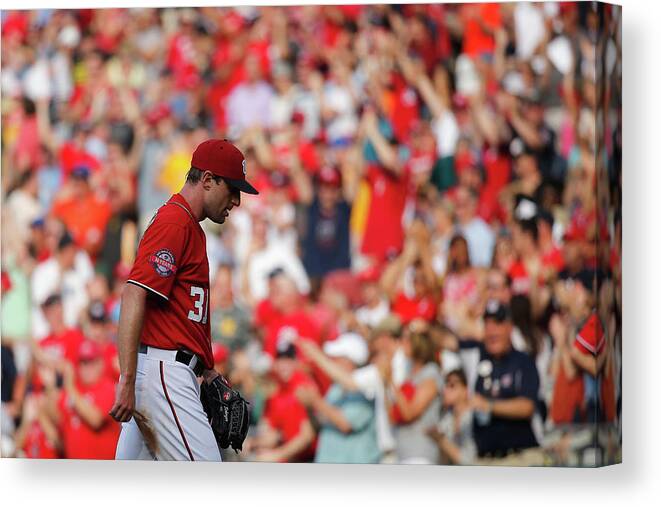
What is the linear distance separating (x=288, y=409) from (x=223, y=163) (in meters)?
1.80

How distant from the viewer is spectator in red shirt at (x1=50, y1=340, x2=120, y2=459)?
30.1ft

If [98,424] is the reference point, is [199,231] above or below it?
above

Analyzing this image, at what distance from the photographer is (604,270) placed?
877 centimetres

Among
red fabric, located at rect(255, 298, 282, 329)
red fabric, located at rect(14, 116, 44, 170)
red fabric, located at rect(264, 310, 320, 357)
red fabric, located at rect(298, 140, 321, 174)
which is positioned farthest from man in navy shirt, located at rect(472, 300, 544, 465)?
red fabric, located at rect(14, 116, 44, 170)

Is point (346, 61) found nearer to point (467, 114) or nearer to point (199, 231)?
point (467, 114)

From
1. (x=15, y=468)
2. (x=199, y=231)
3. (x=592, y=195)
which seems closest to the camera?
(x=199, y=231)

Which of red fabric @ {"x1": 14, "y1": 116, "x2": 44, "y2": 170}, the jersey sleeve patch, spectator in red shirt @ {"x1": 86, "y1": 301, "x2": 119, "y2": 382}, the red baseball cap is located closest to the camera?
the jersey sleeve patch

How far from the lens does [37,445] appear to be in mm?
9266

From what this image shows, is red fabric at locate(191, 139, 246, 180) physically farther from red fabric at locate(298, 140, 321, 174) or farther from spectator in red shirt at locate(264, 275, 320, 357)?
spectator in red shirt at locate(264, 275, 320, 357)

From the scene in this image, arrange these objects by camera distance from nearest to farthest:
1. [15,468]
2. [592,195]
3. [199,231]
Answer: [199,231], [592,195], [15,468]

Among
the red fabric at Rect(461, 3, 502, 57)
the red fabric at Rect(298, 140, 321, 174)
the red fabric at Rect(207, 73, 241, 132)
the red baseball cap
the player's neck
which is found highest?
the red fabric at Rect(461, 3, 502, 57)

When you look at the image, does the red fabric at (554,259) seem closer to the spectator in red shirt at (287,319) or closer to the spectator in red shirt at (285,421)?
the spectator in red shirt at (287,319)

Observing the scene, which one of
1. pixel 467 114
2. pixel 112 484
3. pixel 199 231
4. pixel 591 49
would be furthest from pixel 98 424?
pixel 591 49

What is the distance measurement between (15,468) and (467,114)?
331 centimetres
